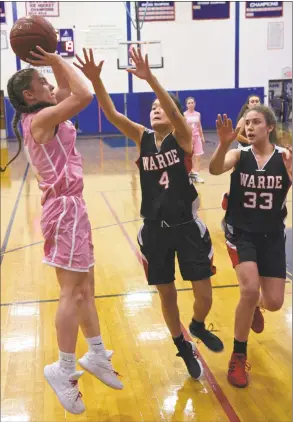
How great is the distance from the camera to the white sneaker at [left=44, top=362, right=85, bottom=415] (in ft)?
9.27

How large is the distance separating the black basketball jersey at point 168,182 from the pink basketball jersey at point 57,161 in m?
0.50

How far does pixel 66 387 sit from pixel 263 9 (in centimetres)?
1830

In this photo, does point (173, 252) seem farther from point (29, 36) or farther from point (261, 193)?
point (29, 36)

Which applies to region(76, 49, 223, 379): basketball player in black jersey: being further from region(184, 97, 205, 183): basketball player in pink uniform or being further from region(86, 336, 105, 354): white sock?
region(184, 97, 205, 183): basketball player in pink uniform

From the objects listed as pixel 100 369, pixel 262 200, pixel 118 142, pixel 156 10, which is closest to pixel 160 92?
pixel 262 200

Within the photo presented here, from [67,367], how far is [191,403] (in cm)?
78

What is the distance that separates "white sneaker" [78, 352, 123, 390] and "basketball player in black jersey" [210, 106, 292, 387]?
2.52ft

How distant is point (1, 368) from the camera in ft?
11.6

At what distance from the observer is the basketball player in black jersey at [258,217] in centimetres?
327

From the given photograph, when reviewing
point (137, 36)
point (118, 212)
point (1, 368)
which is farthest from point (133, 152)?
point (1, 368)

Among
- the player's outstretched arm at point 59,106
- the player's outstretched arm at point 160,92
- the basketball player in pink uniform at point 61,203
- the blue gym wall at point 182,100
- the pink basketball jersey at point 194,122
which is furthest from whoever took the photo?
the blue gym wall at point 182,100


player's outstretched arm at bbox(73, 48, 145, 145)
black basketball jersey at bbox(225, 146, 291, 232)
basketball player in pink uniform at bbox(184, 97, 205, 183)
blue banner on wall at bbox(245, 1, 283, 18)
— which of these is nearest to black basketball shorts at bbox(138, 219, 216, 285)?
black basketball jersey at bbox(225, 146, 291, 232)

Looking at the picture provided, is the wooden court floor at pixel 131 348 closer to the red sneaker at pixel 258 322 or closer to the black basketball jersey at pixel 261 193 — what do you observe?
the red sneaker at pixel 258 322

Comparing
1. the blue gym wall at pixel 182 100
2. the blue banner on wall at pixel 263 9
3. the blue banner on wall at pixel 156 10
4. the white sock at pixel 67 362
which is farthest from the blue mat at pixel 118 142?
the white sock at pixel 67 362
